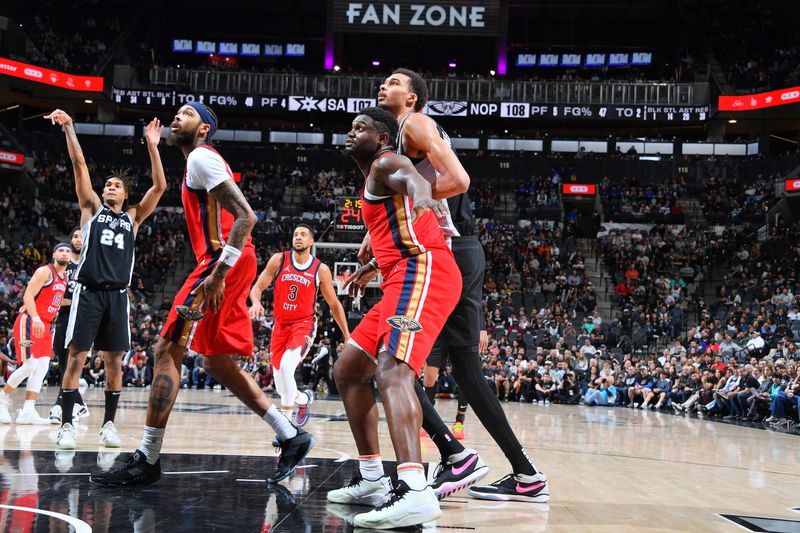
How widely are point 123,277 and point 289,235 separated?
2084cm

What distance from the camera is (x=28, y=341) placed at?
365 inches

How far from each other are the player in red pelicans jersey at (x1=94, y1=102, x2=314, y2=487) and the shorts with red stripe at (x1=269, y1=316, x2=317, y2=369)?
3187 mm

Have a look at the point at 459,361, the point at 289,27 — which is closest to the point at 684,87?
the point at 289,27

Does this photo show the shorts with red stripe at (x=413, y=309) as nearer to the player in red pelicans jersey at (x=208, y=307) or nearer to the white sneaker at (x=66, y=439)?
the player in red pelicans jersey at (x=208, y=307)

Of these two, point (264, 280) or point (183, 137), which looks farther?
point (264, 280)

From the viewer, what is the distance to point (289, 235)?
2764cm

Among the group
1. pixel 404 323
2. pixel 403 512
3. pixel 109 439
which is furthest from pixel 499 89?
pixel 403 512

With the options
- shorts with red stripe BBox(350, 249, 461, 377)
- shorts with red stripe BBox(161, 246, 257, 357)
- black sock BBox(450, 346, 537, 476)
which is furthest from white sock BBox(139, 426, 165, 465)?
black sock BBox(450, 346, 537, 476)

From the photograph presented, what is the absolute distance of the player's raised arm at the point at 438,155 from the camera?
405 centimetres

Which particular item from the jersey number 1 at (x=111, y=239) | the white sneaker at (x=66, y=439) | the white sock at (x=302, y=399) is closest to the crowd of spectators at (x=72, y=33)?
the white sock at (x=302, y=399)

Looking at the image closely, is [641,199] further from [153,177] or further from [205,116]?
[205,116]

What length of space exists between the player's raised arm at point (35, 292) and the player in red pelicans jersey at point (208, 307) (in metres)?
3.46

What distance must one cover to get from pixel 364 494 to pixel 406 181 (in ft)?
5.38

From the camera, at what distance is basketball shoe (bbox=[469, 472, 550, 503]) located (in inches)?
179
